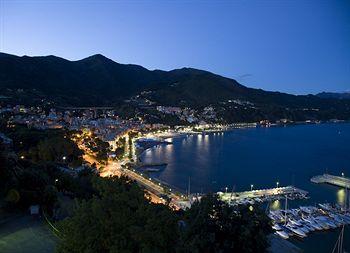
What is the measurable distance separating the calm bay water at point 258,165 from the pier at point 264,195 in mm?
660

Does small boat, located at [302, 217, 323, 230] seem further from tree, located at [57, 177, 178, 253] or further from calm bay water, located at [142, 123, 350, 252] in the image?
tree, located at [57, 177, 178, 253]

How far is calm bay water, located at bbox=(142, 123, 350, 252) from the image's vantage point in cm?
2222

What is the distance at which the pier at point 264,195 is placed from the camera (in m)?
19.3

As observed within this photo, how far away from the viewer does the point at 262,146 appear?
45.4 m

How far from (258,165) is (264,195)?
12116 mm

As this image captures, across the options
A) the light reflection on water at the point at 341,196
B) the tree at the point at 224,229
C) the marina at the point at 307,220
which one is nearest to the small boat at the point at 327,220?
the marina at the point at 307,220

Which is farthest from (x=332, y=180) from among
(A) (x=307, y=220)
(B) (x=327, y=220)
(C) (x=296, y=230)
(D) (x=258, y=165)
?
(C) (x=296, y=230)

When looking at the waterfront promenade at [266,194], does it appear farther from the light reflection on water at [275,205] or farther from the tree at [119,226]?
the tree at [119,226]

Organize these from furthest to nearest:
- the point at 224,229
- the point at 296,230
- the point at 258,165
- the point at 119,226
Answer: the point at 258,165, the point at 296,230, the point at 119,226, the point at 224,229

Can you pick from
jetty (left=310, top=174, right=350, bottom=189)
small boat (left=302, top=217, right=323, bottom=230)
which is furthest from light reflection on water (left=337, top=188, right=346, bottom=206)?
small boat (left=302, top=217, right=323, bottom=230)

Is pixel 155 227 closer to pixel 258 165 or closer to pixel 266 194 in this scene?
pixel 266 194

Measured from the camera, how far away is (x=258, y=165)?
3209 cm

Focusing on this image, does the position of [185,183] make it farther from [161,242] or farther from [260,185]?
[161,242]

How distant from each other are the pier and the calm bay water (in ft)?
2.16
